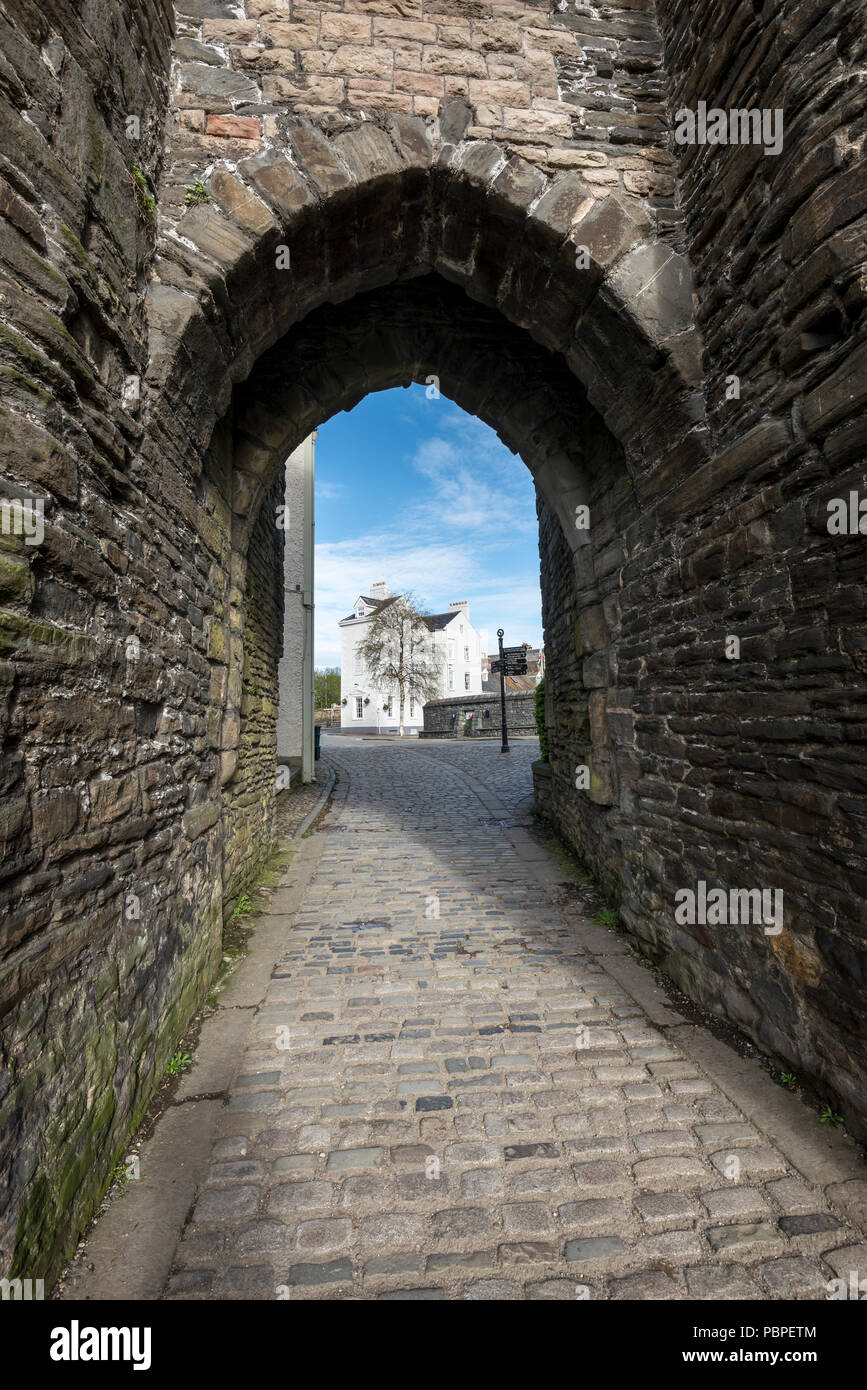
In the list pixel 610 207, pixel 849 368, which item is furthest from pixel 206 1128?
pixel 610 207

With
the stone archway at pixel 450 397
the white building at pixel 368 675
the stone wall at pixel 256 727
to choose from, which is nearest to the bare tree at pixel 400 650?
the white building at pixel 368 675

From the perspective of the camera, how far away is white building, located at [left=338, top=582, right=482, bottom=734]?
4022 cm

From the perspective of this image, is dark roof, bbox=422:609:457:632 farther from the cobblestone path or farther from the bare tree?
the cobblestone path

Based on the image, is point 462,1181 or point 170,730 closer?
point 462,1181

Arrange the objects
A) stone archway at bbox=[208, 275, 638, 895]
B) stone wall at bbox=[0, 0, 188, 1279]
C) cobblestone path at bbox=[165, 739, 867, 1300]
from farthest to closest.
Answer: stone archway at bbox=[208, 275, 638, 895] < cobblestone path at bbox=[165, 739, 867, 1300] < stone wall at bbox=[0, 0, 188, 1279]

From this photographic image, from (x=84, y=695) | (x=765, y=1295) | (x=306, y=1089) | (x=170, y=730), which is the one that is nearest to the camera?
(x=765, y=1295)

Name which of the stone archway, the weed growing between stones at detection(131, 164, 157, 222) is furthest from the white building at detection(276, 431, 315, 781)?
the weed growing between stones at detection(131, 164, 157, 222)

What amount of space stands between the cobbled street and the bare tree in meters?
28.3

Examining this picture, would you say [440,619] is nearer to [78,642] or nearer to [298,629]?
[298,629]

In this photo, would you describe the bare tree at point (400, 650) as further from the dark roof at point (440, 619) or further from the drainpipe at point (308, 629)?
the drainpipe at point (308, 629)

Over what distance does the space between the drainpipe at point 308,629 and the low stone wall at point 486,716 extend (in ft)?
38.8

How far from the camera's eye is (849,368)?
2227 mm
